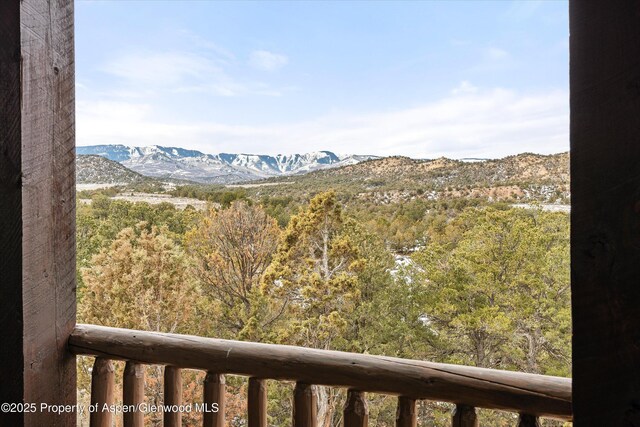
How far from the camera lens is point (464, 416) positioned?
793 millimetres

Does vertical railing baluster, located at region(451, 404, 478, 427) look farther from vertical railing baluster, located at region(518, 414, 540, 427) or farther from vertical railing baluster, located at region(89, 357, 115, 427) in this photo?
vertical railing baluster, located at region(89, 357, 115, 427)

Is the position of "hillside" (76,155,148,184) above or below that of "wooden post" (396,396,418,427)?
above

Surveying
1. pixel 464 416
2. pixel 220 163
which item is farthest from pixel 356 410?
pixel 220 163

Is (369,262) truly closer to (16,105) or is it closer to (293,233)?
(293,233)

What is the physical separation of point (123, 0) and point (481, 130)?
5.55 meters

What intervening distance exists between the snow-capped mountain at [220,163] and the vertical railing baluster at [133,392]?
16.4 ft

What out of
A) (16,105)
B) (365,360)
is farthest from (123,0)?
(365,360)

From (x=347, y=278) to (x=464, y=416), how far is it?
5.98 meters

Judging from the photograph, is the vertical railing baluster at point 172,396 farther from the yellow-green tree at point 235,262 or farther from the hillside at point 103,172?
the yellow-green tree at point 235,262

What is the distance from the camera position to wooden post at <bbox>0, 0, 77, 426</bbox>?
95 cm

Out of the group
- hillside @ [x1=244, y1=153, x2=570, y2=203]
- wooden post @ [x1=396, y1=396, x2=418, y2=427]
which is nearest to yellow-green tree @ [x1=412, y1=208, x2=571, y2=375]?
hillside @ [x1=244, y1=153, x2=570, y2=203]

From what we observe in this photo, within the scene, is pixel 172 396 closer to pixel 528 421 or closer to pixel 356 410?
pixel 356 410

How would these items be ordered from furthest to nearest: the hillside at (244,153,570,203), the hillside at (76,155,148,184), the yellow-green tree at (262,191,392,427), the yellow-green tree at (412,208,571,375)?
the yellow-green tree at (262,191,392,427) → the yellow-green tree at (412,208,571,375) → the hillside at (244,153,570,203) → the hillside at (76,155,148,184)

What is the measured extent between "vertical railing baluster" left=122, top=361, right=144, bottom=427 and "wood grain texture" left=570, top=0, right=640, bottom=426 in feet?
3.02
